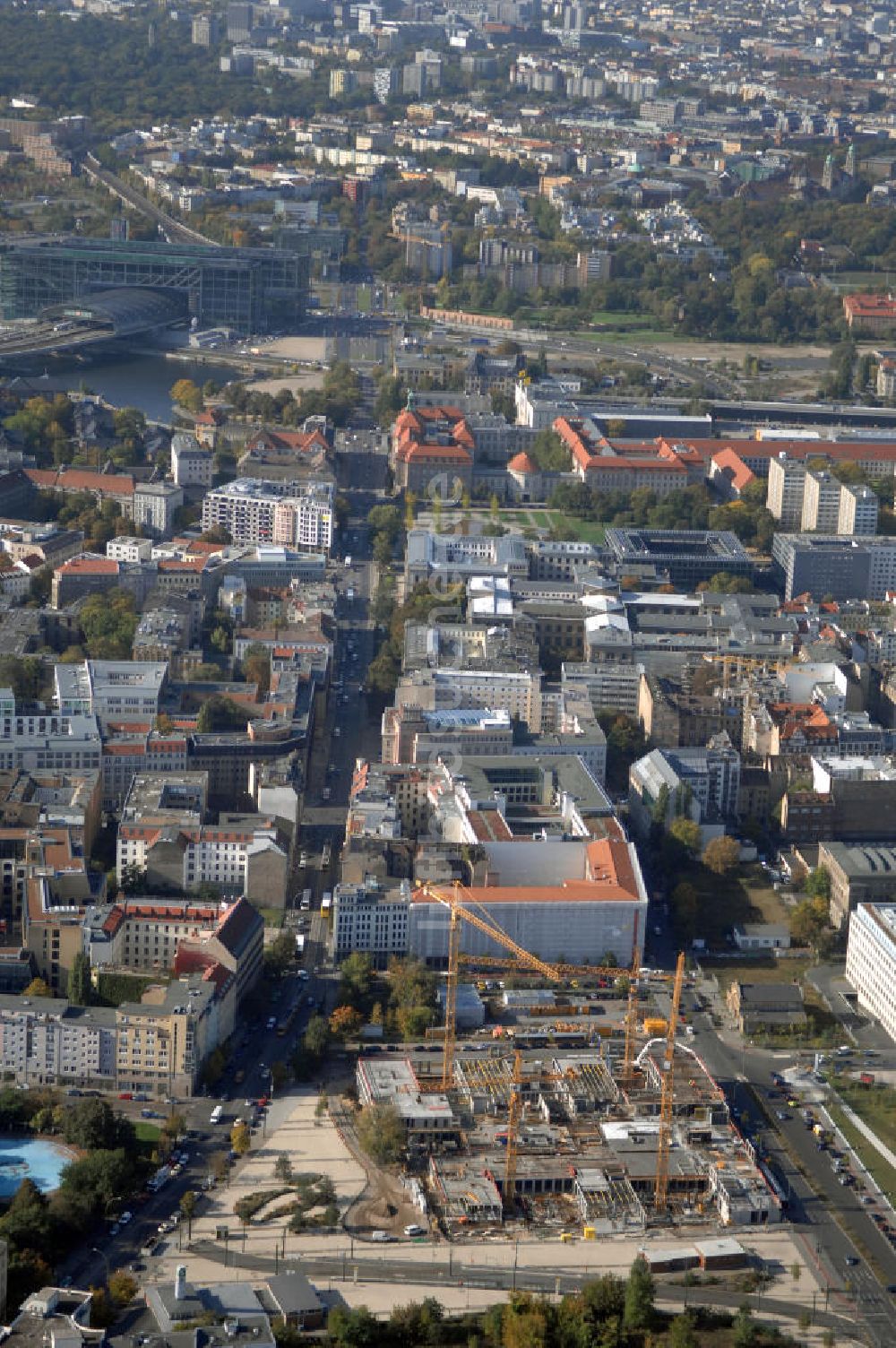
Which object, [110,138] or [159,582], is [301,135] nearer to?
[110,138]

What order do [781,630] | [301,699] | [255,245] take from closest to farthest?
[301,699]
[781,630]
[255,245]

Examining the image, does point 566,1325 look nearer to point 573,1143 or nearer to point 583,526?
point 573,1143

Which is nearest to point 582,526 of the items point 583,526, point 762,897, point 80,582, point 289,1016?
point 583,526

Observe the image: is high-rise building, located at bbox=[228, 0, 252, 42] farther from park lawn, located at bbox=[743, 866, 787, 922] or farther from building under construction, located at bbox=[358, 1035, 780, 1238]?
building under construction, located at bbox=[358, 1035, 780, 1238]

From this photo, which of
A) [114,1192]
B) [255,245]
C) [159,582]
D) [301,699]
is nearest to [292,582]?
[159,582]

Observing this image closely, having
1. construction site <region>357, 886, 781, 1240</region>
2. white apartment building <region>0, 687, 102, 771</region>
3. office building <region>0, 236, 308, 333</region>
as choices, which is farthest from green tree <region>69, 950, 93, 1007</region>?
office building <region>0, 236, 308, 333</region>
